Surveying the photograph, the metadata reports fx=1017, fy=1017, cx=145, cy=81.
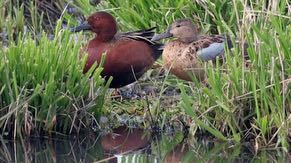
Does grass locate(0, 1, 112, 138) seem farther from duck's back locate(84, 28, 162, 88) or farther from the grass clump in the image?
duck's back locate(84, 28, 162, 88)

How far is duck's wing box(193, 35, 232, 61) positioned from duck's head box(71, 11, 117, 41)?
0.71 meters

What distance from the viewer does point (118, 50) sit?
7.70 metres

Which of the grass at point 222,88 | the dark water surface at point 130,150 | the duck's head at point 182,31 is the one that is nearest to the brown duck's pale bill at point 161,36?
the duck's head at point 182,31

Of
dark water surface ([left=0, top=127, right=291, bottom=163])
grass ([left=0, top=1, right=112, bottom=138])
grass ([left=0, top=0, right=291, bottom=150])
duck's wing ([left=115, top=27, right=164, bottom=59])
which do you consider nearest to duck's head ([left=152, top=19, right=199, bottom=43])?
duck's wing ([left=115, top=27, right=164, bottom=59])

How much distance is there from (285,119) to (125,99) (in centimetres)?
178

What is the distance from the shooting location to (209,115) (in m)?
6.70

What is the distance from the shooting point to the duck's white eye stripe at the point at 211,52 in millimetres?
7465

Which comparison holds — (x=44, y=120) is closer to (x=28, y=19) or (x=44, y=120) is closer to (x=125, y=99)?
(x=125, y=99)

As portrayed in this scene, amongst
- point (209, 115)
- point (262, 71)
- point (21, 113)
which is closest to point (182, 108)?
point (209, 115)

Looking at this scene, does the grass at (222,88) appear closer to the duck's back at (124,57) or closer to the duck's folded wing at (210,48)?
the duck's folded wing at (210,48)

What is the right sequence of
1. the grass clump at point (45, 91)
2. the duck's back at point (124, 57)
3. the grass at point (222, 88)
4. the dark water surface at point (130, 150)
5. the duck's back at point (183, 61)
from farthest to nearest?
the duck's back at point (124, 57) → the duck's back at point (183, 61) → the grass clump at point (45, 91) → the grass at point (222, 88) → the dark water surface at point (130, 150)

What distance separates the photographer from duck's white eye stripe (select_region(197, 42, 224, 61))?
24.5ft

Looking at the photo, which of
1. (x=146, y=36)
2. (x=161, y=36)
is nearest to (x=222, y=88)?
(x=161, y=36)

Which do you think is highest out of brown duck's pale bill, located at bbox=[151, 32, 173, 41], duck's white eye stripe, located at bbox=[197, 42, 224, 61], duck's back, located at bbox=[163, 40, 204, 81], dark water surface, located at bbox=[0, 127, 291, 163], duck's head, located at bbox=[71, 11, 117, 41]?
duck's head, located at bbox=[71, 11, 117, 41]
